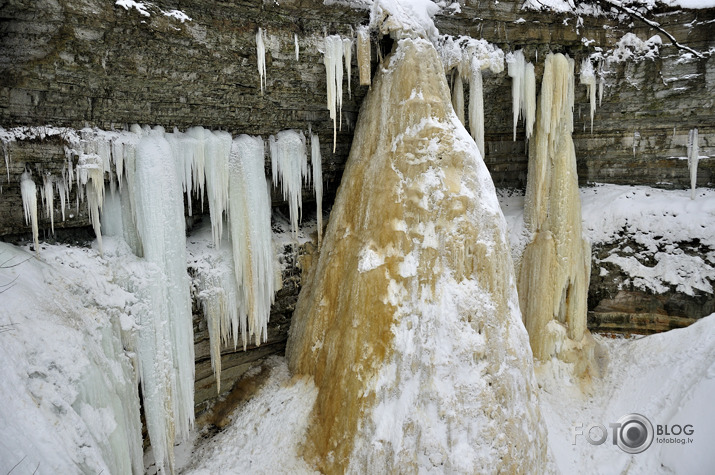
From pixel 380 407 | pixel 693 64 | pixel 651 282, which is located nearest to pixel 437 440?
pixel 380 407

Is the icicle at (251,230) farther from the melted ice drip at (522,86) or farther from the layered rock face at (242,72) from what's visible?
the melted ice drip at (522,86)

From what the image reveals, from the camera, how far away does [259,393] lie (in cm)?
930

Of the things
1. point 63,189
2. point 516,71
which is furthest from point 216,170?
point 516,71

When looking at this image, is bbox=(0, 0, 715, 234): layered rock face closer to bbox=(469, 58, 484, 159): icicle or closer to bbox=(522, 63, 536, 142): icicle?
bbox=(522, 63, 536, 142): icicle

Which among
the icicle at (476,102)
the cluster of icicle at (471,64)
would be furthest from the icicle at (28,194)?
the icicle at (476,102)

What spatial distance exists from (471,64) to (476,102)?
86cm

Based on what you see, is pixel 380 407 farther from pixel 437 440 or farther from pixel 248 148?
pixel 248 148

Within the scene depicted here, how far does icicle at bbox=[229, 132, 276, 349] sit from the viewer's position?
9.02 m

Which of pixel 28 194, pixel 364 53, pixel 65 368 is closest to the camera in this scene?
pixel 65 368

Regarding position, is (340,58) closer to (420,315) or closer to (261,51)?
(261,51)

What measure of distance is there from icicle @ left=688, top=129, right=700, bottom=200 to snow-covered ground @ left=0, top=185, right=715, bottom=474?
48 cm

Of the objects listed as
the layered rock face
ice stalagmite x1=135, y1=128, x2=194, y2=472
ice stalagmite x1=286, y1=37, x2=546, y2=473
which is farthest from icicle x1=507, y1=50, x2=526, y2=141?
ice stalagmite x1=135, y1=128, x2=194, y2=472

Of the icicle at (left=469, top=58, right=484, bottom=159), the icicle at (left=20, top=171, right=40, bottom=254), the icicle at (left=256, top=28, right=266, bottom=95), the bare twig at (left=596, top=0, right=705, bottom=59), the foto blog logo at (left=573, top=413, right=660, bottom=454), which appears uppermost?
the bare twig at (left=596, top=0, right=705, bottom=59)

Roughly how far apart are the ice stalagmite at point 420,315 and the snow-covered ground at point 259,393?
132 cm
